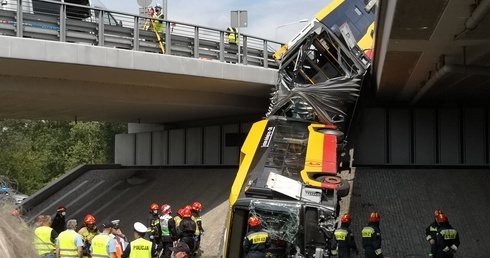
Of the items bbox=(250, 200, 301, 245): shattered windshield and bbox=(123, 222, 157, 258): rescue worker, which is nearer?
bbox=(123, 222, 157, 258): rescue worker

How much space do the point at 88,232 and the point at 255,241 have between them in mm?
4131

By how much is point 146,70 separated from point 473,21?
9508 mm

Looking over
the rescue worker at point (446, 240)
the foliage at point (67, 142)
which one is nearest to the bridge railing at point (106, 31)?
the rescue worker at point (446, 240)

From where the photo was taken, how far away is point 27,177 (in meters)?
43.5

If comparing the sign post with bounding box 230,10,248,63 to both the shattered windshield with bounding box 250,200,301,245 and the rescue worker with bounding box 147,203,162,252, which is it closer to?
the rescue worker with bounding box 147,203,162,252

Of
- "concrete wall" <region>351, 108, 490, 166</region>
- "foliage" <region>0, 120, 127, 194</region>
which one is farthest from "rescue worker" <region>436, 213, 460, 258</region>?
"foliage" <region>0, 120, 127, 194</region>

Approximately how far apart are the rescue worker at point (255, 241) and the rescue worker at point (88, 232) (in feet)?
11.0

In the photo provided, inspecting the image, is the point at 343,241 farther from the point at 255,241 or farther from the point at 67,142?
the point at 67,142

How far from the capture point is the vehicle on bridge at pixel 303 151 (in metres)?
10.5

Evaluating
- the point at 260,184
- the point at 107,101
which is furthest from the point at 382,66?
the point at 107,101

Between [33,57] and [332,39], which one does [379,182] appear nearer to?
[332,39]

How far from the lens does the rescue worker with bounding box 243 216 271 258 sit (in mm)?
10133

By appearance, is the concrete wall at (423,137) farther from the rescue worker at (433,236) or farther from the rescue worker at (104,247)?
the rescue worker at (104,247)

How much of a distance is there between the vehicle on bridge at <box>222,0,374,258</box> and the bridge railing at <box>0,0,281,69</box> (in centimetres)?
318
